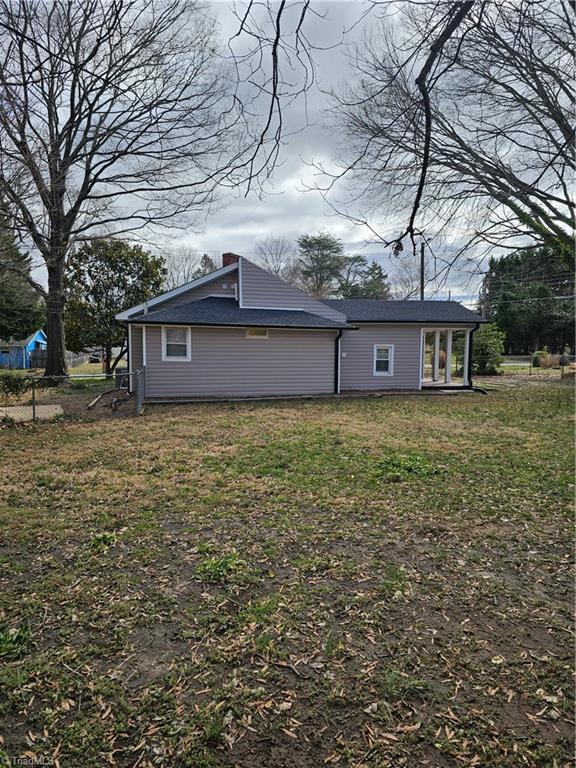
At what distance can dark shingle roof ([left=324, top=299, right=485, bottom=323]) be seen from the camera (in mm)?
15711

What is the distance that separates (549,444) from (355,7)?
24.0 feet

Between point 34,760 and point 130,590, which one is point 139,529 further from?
point 34,760

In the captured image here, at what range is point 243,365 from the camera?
13797mm

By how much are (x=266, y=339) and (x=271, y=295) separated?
5.18ft

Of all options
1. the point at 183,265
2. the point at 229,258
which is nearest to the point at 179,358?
the point at 229,258

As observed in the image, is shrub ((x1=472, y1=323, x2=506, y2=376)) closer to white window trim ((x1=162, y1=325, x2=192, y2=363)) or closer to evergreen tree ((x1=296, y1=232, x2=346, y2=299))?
white window trim ((x1=162, y1=325, x2=192, y2=363))

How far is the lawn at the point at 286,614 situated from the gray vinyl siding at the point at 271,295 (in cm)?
885

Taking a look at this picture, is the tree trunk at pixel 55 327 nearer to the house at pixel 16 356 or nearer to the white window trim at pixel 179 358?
the white window trim at pixel 179 358

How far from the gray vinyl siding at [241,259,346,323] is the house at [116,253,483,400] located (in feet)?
0.10

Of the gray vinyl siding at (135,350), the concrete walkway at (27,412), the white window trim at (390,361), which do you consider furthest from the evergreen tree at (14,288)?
the white window trim at (390,361)

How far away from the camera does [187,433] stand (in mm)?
8492

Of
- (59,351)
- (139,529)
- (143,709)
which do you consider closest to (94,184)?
(59,351)

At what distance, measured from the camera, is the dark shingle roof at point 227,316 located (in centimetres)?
1274

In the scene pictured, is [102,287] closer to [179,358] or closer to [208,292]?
[208,292]
